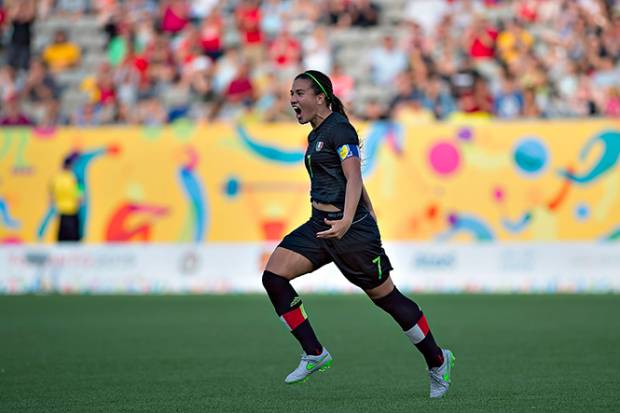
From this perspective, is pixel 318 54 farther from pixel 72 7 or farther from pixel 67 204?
pixel 72 7

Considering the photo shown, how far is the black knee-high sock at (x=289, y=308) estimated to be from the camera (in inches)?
325

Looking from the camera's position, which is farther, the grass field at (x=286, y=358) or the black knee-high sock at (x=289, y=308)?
the black knee-high sock at (x=289, y=308)

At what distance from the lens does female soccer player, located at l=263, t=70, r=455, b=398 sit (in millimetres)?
8055

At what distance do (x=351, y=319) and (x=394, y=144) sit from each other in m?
5.76

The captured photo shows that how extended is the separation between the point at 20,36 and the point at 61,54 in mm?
792

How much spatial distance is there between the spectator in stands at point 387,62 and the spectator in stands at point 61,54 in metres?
5.68

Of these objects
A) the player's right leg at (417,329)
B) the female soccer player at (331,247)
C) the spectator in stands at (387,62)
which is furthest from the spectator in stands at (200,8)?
the player's right leg at (417,329)

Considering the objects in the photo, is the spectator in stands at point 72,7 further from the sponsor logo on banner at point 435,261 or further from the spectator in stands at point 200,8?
the sponsor logo on banner at point 435,261

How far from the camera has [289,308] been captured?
8.30m

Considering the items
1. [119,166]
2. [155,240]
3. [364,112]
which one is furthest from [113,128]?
[364,112]

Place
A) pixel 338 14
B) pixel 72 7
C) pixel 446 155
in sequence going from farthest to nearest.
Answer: pixel 72 7 → pixel 338 14 → pixel 446 155

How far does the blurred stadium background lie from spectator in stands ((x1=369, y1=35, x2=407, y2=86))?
0.04m

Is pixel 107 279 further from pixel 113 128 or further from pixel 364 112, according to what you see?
pixel 364 112

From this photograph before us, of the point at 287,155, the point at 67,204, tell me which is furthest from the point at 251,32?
the point at 67,204
